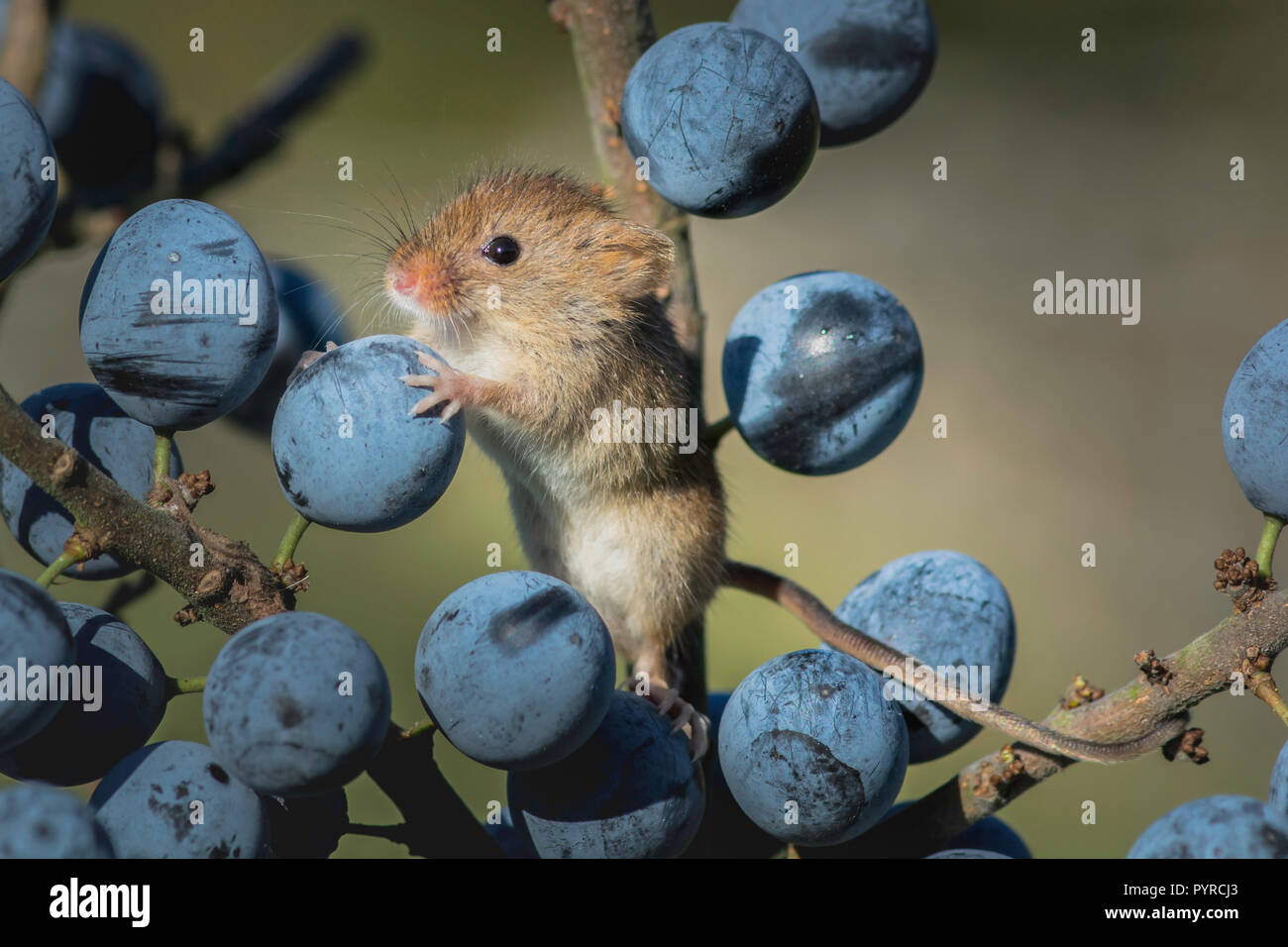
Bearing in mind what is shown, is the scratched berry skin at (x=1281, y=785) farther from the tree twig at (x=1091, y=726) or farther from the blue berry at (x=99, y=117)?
the blue berry at (x=99, y=117)

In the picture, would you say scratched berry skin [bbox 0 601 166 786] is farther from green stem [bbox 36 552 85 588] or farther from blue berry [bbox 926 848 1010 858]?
blue berry [bbox 926 848 1010 858]

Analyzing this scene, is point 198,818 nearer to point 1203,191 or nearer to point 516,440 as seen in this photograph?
point 516,440

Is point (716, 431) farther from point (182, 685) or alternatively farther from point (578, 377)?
point (182, 685)

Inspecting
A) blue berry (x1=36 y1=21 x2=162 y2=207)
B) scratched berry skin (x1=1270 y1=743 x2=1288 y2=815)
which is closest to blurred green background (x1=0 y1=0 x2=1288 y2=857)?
blue berry (x1=36 y1=21 x2=162 y2=207)

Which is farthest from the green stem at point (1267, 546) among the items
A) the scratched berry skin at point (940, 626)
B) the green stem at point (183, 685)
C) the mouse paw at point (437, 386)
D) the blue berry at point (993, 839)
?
the green stem at point (183, 685)

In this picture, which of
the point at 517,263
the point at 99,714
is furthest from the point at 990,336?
the point at 99,714
